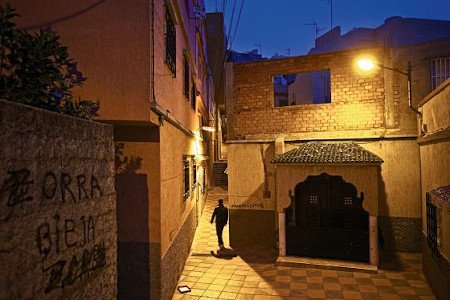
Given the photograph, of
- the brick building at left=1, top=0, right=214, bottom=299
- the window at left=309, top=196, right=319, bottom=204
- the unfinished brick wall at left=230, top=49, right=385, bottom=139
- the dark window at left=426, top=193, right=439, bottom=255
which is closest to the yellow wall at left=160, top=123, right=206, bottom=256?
the brick building at left=1, top=0, right=214, bottom=299

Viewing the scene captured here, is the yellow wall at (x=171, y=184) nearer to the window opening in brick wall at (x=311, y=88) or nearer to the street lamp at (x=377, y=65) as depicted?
the street lamp at (x=377, y=65)

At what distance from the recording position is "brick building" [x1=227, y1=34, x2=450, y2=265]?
376 inches

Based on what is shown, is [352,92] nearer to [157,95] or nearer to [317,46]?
[157,95]

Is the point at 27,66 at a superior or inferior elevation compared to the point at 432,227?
superior

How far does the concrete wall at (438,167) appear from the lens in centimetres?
604

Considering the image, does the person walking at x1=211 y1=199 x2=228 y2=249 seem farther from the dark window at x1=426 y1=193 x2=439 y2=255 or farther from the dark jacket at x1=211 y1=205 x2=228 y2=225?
the dark window at x1=426 y1=193 x2=439 y2=255

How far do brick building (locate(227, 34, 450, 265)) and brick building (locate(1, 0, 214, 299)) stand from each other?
399 centimetres

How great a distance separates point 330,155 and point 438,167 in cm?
291

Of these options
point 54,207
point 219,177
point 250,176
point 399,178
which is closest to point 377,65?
point 399,178

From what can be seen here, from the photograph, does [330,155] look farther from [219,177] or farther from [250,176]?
[219,177]

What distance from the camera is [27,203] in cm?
279

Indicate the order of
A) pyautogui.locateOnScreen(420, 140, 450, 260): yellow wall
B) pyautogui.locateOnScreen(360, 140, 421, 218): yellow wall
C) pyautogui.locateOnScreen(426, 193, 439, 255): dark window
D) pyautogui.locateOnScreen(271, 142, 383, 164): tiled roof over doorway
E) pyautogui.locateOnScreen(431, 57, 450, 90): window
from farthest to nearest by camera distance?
pyautogui.locateOnScreen(431, 57, 450, 90): window, pyautogui.locateOnScreen(360, 140, 421, 218): yellow wall, pyautogui.locateOnScreen(271, 142, 383, 164): tiled roof over doorway, pyautogui.locateOnScreen(426, 193, 439, 255): dark window, pyautogui.locateOnScreen(420, 140, 450, 260): yellow wall

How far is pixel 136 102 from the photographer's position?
5.64m

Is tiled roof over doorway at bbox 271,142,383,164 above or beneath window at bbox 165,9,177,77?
beneath
